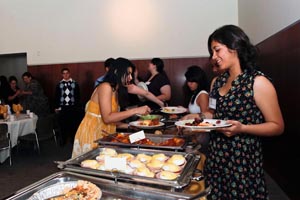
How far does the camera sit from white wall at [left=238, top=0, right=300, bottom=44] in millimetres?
1934

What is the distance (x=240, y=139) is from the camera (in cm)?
109

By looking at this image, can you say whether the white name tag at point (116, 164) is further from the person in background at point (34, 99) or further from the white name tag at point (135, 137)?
the person in background at point (34, 99)

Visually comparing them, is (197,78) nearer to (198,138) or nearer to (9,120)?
(198,138)

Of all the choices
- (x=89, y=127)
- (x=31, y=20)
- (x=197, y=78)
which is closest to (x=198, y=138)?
(x=89, y=127)

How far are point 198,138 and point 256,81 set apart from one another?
50 centimetres

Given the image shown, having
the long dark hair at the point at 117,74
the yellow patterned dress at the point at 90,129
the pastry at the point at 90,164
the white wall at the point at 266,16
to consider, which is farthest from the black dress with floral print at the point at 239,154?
the white wall at the point at 266,16

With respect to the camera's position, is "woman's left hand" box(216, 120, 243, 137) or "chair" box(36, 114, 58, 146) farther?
"chair" box(36, 114, 58, 146)

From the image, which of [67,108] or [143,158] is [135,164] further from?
[67,108]

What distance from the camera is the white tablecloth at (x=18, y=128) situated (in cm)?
327

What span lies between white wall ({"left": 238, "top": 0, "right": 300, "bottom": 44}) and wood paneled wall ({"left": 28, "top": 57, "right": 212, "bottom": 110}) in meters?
1.01

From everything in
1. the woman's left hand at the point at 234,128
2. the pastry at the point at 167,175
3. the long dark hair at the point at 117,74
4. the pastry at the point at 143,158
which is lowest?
the pastry at the point at 143,158

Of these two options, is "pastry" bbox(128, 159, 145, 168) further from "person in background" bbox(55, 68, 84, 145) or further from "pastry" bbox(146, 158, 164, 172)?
"person in background" bbox(55, 68, 84, 145)

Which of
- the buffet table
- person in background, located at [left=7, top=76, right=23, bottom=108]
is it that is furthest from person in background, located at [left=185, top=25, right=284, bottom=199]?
person in background, located at [left=7, top=76, right=23, bottom=108]

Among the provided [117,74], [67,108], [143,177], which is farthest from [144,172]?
[67,108]
